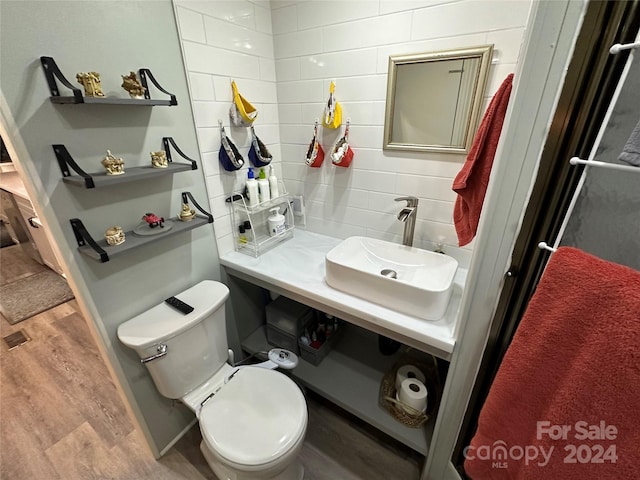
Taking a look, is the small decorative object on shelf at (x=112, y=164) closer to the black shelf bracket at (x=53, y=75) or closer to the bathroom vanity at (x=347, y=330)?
the black shelf bracket at (x=53, y=75)

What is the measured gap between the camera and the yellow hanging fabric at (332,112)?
50.8 inches

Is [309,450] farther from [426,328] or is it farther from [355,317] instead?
[426,328]

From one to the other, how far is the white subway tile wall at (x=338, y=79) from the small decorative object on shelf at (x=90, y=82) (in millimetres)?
356

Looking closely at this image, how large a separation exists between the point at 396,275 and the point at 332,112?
807mm

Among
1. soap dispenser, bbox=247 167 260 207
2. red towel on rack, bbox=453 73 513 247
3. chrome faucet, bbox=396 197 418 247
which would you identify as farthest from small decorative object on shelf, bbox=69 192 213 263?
red towel on rack, bbox=453 73 513 247

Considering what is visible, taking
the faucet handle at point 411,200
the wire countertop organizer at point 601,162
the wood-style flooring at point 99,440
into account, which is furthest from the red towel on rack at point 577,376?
the wood-style flooring at point 99,440

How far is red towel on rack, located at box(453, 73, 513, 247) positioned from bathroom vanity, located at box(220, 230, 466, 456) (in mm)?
325

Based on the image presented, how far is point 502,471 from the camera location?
71 cm

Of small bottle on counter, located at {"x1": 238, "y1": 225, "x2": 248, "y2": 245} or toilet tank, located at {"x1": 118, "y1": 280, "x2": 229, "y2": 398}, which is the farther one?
small bottle on counter, located at {"x1": 238, "y1": 225, "x2": 248, "y2": 245}

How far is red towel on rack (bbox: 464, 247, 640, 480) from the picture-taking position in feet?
1.45

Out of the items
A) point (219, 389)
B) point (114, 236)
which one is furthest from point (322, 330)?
point (114, 236)

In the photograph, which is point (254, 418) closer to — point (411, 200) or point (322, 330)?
point (322, 330)

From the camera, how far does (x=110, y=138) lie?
916 mm

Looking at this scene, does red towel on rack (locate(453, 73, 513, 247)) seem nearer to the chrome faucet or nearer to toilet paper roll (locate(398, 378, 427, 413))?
the chrome faucet
